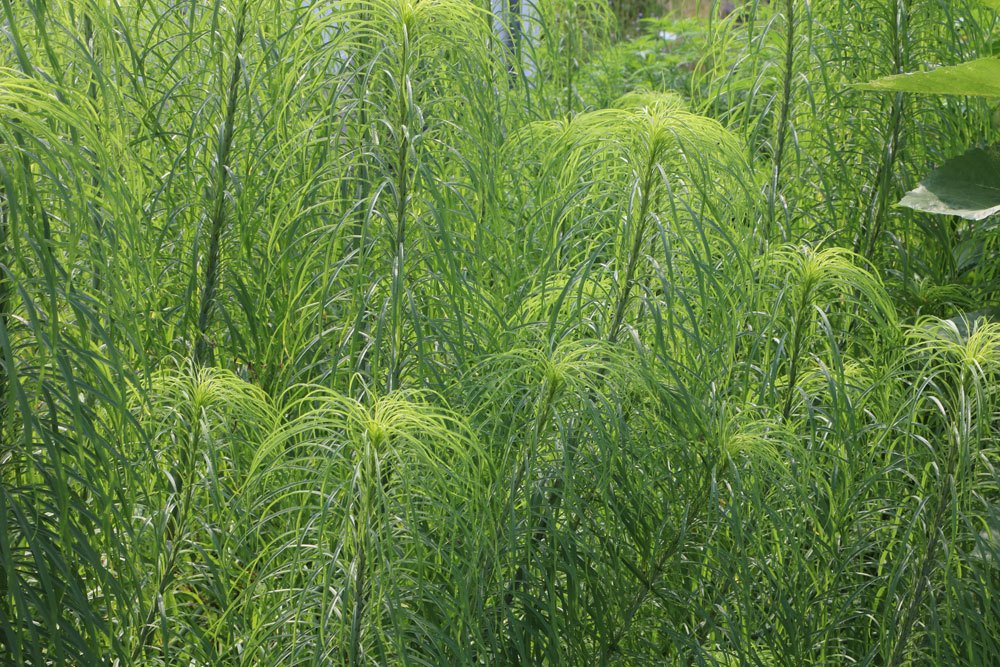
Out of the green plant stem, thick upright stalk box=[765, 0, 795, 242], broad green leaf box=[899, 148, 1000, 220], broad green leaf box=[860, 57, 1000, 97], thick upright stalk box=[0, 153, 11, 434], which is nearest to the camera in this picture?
thick upright stalk box=[0, 153, 11, 434]

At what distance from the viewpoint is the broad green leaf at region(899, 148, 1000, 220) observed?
2.44 meters

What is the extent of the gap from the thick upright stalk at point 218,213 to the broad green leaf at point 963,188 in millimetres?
1362

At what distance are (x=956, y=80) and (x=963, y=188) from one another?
278mm

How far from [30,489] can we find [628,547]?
3.28 ft

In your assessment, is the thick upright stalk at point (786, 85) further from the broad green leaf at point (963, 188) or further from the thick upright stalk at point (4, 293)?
the thick upright stalk at point (4, 293)

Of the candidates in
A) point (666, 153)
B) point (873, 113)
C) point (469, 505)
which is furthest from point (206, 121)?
point (873, 113)

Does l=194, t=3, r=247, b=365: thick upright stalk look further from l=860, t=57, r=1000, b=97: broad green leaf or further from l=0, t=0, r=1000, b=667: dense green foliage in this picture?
l=860, t=57, r=1000, b=97: broad green leaf

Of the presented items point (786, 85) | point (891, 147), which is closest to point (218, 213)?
point (786, 85)

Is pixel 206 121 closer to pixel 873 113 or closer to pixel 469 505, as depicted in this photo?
pixel 469 505

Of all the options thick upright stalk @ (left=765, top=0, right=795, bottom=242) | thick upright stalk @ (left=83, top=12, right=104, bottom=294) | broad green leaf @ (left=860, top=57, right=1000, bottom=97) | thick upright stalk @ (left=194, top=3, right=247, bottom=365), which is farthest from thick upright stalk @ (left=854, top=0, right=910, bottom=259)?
thick upright stalk @ (left=83, top=12, right=104, bottom=294)

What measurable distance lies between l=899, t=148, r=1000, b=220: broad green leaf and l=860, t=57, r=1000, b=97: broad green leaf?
231 mm

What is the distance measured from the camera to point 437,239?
7.09 ft

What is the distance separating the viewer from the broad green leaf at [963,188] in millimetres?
2439

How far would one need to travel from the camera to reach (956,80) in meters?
2.29
